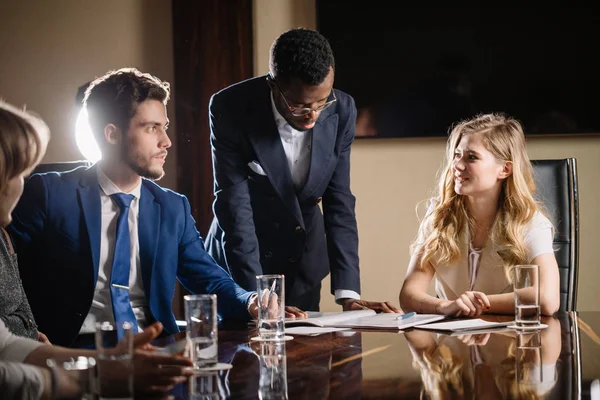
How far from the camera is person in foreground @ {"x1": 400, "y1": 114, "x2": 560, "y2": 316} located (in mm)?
2367

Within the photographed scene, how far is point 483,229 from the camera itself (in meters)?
2.55

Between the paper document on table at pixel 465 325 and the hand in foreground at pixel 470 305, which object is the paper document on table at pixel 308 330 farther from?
the hand in foreground at pixel 470 305

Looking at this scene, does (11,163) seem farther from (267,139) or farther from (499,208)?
(499,208)

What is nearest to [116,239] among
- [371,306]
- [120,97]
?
[120,97]

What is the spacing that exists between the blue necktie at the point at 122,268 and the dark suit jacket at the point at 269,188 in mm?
367

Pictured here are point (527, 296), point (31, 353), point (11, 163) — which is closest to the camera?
point (31, 353)

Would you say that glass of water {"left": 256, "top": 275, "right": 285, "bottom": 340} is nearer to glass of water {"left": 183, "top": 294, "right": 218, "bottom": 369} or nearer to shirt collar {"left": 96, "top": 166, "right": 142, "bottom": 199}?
glass of water {"left": 183, "top": 294, "right": 218, "bottom": 369}

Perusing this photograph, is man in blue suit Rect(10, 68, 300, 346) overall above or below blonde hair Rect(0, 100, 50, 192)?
below

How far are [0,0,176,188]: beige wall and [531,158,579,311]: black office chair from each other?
1983mm

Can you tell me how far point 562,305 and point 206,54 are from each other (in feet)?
6.93

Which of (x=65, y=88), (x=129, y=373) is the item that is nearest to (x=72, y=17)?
(x=65, y=88)

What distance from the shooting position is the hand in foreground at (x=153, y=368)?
1203 millimetres

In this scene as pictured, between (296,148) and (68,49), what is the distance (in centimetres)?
194

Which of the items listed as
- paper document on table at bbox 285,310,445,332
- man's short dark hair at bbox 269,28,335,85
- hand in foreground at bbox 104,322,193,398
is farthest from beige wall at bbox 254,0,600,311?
hand in foreground at bbox 104,322,193,398
